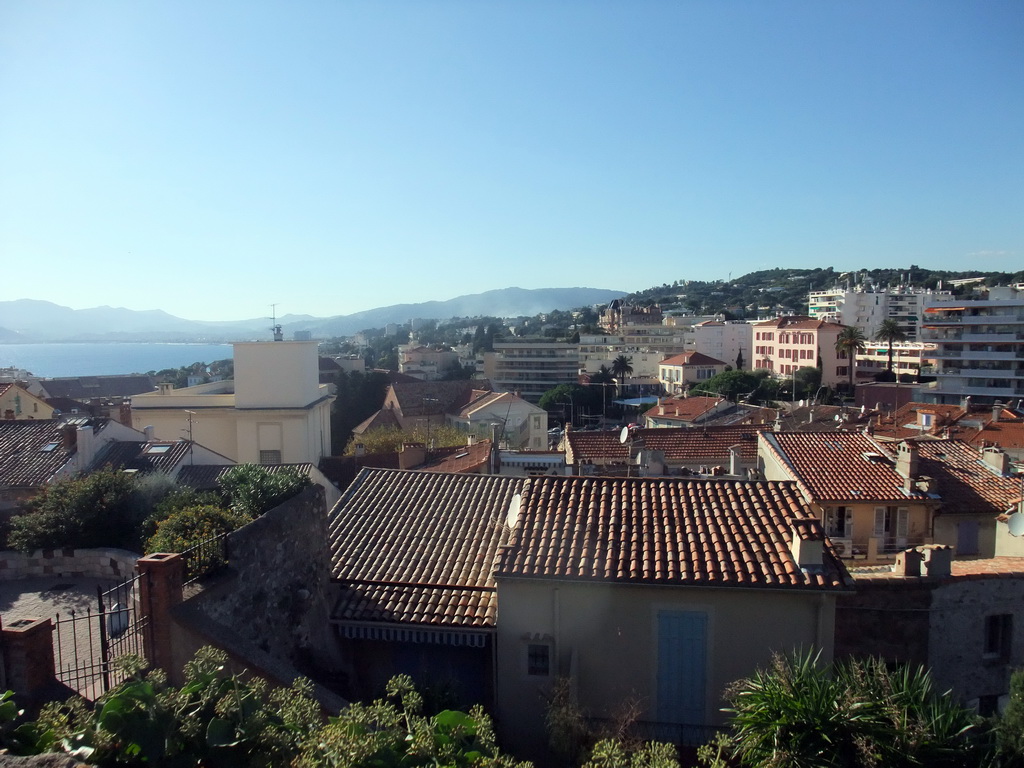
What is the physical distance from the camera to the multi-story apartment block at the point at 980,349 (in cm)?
5656

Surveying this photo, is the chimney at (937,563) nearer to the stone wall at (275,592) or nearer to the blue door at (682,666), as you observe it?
the blue door at (682,666)

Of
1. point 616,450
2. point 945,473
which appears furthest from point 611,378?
point 945,473

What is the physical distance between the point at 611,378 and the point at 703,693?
7507cm

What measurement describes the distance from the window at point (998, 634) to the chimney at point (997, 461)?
9.61m

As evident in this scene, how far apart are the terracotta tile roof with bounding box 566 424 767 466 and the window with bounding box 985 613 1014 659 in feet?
45.5

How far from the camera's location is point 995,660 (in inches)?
405

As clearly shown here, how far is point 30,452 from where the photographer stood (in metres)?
16.3

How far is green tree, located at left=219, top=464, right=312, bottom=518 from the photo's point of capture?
9947mm

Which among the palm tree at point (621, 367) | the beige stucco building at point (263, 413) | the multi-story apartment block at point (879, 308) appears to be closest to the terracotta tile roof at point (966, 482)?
the beige stucco building at point (263, 413)

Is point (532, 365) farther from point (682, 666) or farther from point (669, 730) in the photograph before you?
point (669, 730)

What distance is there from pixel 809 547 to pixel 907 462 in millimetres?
10358

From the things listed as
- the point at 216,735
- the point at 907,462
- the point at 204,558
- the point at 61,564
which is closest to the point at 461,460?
the point at 907,462

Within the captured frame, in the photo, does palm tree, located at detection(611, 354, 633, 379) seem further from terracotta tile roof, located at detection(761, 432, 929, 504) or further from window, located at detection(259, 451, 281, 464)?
terracotta tile roof, located at detection(761, 432, 929, 504)

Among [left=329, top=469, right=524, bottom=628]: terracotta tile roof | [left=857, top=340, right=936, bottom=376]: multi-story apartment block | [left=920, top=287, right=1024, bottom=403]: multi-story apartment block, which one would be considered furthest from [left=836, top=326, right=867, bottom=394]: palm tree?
[left=329, top=469, right=524, bottom=628]: terracotta tile roof
